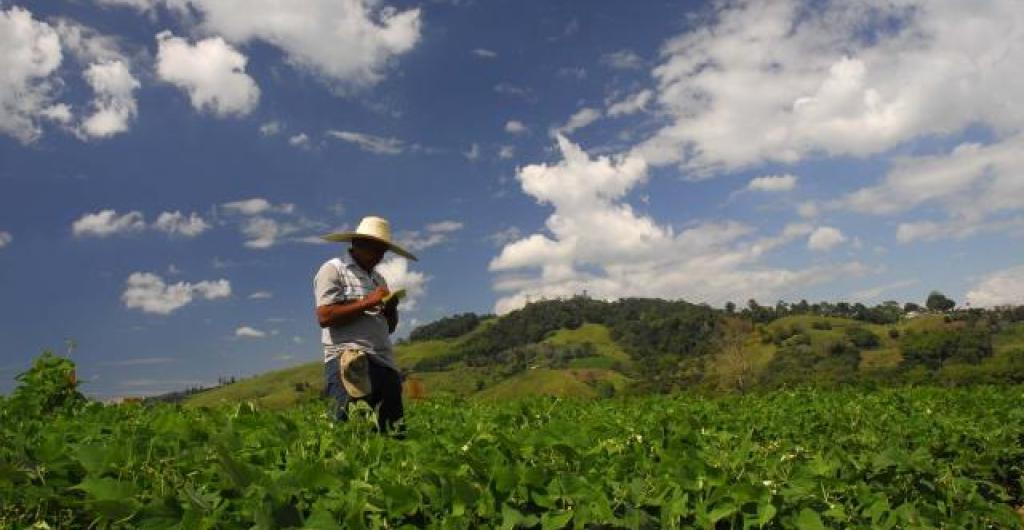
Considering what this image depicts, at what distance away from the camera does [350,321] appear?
6.47 metres

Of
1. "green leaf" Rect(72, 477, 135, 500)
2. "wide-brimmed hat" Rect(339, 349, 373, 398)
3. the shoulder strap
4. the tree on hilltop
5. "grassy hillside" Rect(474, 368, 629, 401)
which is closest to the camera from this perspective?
"green leaf" Rect(72, 477, 135, 500)

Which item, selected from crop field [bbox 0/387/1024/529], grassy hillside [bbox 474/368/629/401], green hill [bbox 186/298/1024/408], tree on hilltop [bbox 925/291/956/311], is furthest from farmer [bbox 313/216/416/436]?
tree on hilltop [bbox 925/291/956/311]

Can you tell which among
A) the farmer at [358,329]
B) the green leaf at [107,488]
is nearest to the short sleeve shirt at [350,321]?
the farmer at [358,329]

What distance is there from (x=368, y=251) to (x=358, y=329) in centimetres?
81

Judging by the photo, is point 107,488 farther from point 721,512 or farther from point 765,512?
point 765,512

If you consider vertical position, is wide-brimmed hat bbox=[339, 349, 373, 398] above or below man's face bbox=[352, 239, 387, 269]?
below

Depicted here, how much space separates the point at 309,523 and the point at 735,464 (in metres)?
1.56

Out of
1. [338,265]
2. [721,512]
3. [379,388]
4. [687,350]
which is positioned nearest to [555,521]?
[721,512]

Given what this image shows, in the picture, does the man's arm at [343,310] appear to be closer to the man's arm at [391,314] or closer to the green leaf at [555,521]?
the man's arm at [391,314]

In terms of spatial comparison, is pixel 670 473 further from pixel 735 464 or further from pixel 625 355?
pixel 625 355

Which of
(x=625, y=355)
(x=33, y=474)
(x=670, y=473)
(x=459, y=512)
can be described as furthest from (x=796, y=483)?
(x=625, y=355)

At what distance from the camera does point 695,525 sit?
7.90 feet

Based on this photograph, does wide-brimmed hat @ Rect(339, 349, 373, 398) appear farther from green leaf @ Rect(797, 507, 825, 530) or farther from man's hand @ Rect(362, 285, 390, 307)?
green leaf @ Rect(797, 507, 825, 530)

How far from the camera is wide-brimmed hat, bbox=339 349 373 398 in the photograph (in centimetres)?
613
